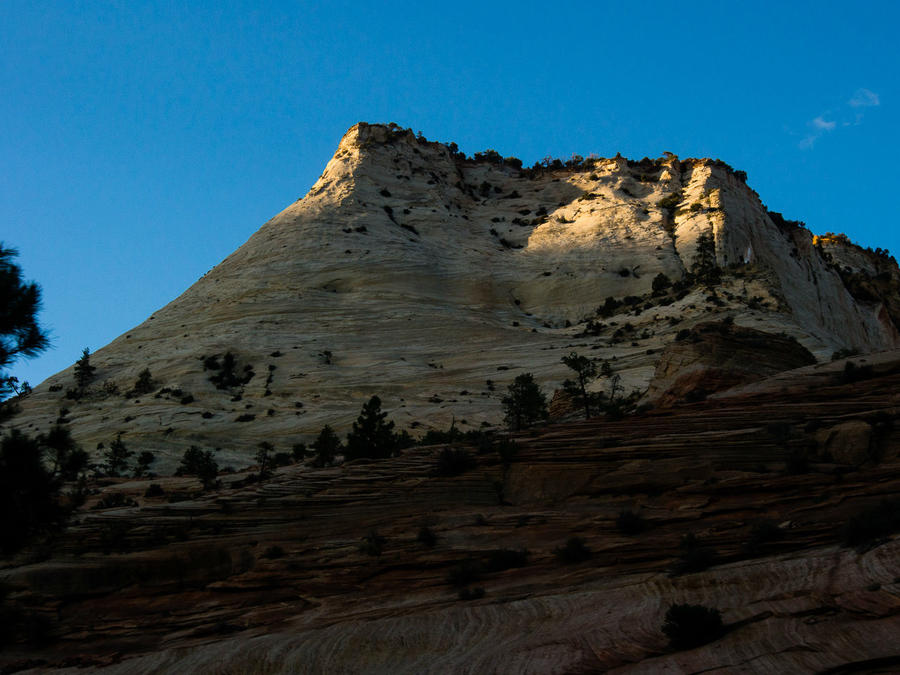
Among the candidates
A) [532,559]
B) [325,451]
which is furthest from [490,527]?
[325,451]

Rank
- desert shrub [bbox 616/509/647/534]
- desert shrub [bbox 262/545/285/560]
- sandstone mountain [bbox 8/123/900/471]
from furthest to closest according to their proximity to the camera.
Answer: sandstone mountain [bbox 8/123/900/471] → desert shrub [bbox 262/545/285/560] → desert shrub [bbox 616/509/647/534]

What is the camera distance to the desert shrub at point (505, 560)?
1438 centimetres

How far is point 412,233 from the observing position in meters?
65.3

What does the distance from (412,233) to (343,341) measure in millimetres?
21951

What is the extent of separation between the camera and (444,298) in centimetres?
5369

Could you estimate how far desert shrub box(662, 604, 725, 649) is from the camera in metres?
9.91

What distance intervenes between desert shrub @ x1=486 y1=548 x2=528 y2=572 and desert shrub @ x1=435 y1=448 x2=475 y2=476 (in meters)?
4.18

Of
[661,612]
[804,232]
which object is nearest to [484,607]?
[661,612]

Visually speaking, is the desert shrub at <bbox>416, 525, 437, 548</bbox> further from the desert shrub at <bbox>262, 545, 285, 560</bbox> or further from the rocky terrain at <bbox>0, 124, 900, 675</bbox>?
the desert shrub at <bbox>262, 545, 285, 560</bbox>

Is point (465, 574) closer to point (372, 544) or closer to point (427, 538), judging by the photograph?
point (427, 538)

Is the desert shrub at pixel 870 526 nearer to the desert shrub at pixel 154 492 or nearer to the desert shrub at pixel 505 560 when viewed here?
the desert shrub at pixel 505 560

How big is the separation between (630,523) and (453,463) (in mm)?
5305

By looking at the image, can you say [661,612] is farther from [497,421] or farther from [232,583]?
[497,421]

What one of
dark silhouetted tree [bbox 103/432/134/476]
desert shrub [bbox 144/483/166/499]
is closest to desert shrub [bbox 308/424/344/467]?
desert shrub [bbox 144/483/166/499]
